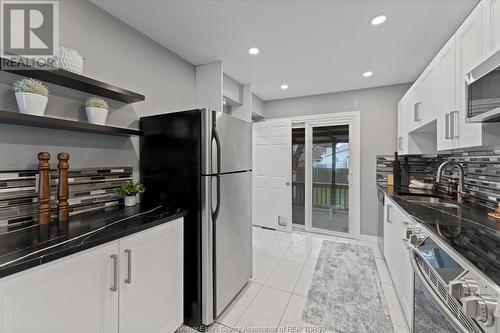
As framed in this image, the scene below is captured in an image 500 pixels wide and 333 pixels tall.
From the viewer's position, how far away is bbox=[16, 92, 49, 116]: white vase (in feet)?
3.87

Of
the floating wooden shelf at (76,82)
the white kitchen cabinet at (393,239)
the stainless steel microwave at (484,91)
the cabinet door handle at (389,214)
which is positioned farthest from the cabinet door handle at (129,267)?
the cabinet door handle at (389,214)

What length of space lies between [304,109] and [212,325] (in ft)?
11.7

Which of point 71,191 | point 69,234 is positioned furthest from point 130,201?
point 69,234

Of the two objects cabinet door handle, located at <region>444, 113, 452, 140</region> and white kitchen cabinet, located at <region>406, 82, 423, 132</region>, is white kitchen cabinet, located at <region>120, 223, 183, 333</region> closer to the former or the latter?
cabinet door handle, located at <region>444, 113, 452, 140</region>

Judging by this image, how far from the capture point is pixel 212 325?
170 cm

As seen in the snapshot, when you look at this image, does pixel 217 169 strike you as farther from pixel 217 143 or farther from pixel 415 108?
pixel 415 108

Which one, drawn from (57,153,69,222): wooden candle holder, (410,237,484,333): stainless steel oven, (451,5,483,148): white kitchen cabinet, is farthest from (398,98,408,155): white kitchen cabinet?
(57,153,69,222): wooden candle holder

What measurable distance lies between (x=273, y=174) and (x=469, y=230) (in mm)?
2988

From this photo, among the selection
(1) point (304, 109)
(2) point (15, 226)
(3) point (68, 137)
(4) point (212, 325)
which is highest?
(1) point (304, 109)

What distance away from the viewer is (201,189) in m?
1.62

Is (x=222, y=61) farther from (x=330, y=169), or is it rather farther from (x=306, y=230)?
(x=306, y=230)

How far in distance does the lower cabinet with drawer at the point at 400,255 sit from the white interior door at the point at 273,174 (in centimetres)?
177

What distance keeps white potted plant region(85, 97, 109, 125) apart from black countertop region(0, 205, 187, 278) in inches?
27.2

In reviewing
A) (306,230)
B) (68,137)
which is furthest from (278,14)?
(306,230)
